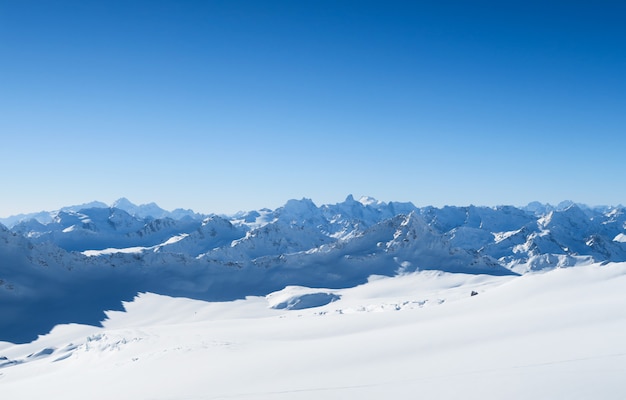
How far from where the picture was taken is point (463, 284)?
8969 cm

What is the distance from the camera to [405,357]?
14.6 metres

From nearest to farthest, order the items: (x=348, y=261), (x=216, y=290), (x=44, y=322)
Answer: (x=44, y=322) → (x=216, y=290) → (x=348, y=261)

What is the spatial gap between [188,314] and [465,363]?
6798 centimetres

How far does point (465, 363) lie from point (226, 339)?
49.2ft

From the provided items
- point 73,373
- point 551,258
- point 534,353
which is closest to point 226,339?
point 73,373

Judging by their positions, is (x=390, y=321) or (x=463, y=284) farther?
(x=463, y=284)

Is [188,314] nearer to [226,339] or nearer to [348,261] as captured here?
[348,261]

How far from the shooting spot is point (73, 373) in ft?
72.0

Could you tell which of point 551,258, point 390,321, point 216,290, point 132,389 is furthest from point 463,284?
point 551,258

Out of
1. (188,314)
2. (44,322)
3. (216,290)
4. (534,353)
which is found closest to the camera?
(534,353)

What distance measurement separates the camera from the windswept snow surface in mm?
10672

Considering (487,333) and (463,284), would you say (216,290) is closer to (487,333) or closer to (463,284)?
(463,284)

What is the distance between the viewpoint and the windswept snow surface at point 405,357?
10.7 metres

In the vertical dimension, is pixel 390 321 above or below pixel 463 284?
above
